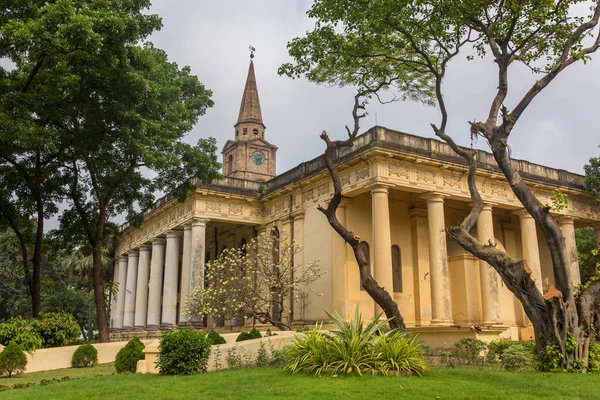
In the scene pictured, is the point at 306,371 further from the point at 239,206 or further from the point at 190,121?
the point at 239,206

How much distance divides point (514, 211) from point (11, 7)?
2036cm

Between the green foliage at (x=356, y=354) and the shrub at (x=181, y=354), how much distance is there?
7.53 feet

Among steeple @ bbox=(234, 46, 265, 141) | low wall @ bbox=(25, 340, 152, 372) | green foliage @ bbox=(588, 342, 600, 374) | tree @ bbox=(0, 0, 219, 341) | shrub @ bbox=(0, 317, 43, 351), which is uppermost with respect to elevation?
steeple @ bbox=(234, 46, 265, 141)

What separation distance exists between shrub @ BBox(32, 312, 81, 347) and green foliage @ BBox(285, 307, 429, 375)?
11.2 m

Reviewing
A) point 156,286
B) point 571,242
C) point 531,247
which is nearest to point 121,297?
point 156,286

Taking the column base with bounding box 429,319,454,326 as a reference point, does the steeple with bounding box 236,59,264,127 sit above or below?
above

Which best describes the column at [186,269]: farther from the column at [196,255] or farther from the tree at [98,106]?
the tree at [98,106]

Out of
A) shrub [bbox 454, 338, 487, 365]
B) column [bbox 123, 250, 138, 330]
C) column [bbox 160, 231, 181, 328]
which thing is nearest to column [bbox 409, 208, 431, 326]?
shrub [bbox 454, 338, 487, 365]

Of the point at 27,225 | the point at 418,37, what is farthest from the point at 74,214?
the point at 418,37

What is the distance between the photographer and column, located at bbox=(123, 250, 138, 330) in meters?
34.5

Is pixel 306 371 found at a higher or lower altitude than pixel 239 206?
lower

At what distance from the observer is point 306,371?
33.5ft

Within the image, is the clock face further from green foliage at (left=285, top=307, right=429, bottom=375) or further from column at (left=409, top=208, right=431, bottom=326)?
green foliage at (left=285, top=307, right=429, bottom=375)

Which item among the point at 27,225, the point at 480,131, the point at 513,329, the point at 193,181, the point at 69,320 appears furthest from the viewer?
the point at 193,181
